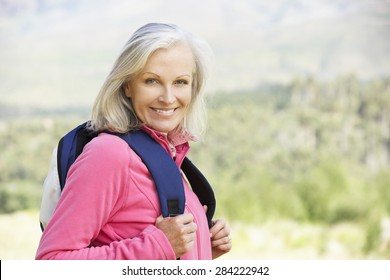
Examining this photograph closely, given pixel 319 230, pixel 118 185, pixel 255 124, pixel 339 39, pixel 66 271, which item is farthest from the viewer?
pixel 339 39

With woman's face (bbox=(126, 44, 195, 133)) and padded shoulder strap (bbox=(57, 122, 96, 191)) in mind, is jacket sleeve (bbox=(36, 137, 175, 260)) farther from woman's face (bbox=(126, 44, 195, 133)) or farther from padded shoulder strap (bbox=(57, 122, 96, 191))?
woman's face (bbox=(126, 44, 195, 133))

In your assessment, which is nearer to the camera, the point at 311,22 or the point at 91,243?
the point at 91,243

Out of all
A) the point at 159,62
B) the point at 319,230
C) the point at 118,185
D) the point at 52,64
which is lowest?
the point at 319,230

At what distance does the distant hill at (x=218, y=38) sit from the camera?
828 cm

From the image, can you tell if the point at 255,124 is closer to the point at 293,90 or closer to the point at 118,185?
the point at 293,90

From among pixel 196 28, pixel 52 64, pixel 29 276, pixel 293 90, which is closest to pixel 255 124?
pixel 293 90

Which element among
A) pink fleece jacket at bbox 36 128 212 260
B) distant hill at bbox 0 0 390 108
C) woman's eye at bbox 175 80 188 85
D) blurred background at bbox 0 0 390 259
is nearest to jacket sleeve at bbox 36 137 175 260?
pink fleece jacket at bbox 36 128 212 260

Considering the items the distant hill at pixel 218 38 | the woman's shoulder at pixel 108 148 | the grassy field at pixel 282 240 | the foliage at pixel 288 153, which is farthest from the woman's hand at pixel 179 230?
the distant hill at pixel 218 38

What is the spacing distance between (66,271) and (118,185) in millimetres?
251

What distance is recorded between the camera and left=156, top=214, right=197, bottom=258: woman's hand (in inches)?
57.9

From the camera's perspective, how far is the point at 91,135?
154 centimetres

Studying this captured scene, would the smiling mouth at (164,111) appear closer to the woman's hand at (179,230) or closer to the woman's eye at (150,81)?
the woman's eye at (150,81)

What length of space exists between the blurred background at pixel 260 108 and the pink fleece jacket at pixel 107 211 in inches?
222

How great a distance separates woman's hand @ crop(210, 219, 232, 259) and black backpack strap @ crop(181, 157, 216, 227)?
0.07 feet
